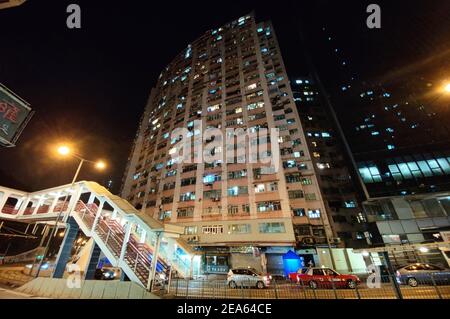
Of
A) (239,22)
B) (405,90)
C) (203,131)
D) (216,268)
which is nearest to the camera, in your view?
(216,268)

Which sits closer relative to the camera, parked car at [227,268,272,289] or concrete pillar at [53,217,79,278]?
concrete pillar at [53,217,79,278]

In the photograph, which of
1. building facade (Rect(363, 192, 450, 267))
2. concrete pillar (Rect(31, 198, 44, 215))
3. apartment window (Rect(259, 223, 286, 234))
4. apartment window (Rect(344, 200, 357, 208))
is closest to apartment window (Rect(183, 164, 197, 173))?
apartment window (Rect(259, 223, 286, 234))

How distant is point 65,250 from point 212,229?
18.2m

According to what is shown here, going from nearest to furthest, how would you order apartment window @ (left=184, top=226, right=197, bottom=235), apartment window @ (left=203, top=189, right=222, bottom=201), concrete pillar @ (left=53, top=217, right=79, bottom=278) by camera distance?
concrete pillar @ (left=53, top=217, right=79, bottom=278) → apartment window @ (left=184, top=226, right=197, bottom=235) → apartment window @ (left=203, top=189, right=222, bottom=201)

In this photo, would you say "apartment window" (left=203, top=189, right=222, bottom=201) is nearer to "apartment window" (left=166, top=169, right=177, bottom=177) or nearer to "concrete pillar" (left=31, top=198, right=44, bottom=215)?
"apartment window" (left=166, top=169, right=177, bottom=177)

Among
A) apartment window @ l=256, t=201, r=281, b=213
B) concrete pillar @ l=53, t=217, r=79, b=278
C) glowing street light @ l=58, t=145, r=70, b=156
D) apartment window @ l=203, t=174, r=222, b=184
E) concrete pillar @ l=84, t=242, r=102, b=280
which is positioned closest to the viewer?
glowing street light @ l=58, t=145, r=70, b=156

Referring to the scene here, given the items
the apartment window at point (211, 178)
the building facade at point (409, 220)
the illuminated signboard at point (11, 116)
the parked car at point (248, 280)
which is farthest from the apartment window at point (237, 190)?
the illuminated signboard at point (11, 116)

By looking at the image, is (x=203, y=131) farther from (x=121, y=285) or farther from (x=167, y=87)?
(x=121, y=285)

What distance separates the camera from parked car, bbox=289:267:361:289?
1383 centimetres

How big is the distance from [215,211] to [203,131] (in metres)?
16.4

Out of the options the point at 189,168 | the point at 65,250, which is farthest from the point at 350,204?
the point at 65,250

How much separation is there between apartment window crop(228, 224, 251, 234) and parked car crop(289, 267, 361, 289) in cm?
1216

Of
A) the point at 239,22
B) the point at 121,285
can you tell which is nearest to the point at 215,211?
the point at 121,285
